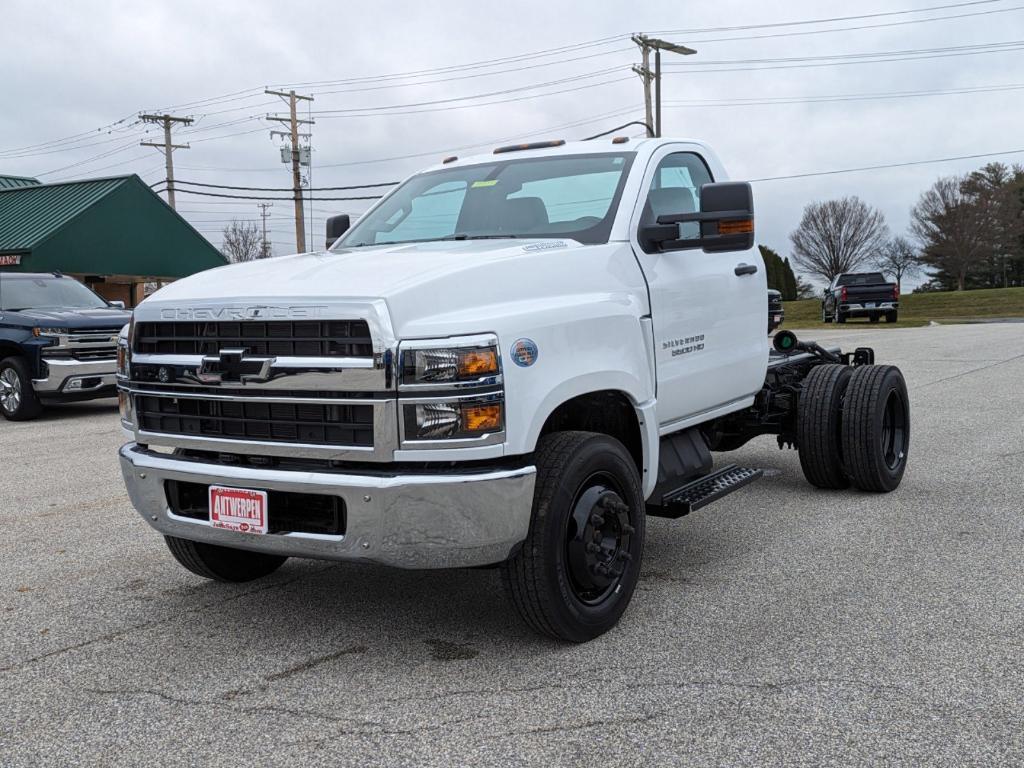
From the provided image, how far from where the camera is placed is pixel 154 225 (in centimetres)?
3027

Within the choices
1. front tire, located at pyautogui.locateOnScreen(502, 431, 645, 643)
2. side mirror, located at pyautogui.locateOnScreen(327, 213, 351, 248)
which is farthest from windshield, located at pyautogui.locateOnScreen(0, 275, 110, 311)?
front tire, located at pyautogui.locateOnScreen(502, 431, 645, 643)

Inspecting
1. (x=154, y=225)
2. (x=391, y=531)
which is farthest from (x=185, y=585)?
(x=154, y=225)

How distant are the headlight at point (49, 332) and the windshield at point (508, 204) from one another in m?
7.95

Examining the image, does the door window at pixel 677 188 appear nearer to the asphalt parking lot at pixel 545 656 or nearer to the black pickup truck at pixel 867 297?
the asphalt parking lot at pixel 545 656

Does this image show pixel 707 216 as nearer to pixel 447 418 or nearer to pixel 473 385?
pixel 473 385

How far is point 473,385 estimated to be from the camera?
3463mm

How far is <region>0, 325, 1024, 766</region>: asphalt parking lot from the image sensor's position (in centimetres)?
315

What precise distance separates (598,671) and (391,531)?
926 millimetres

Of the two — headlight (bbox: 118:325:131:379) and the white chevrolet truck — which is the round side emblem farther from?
headlight (bbox: 118:325:131:379)

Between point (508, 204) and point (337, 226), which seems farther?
point (337, 226)

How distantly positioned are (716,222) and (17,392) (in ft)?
33.5

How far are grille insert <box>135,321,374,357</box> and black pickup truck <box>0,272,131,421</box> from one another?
8.52 meters

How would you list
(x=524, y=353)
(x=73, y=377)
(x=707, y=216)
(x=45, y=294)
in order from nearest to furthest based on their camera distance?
(x=524, y=353) → (x=707, y=216) → (x=73, y=377) → (x=45, y=294)

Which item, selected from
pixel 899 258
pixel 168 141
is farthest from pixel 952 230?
pixel 168 141
